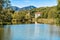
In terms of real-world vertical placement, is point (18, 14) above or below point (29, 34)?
above

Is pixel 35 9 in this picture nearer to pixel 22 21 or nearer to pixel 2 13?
pixel 22 21

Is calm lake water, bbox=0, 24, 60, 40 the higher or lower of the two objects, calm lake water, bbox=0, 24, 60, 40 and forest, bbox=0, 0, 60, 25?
the lower

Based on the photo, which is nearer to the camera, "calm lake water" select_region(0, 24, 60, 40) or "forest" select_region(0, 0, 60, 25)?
"calm lake water" select_region(0, 24, 60, 40)

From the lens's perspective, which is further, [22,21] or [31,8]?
[31,8]

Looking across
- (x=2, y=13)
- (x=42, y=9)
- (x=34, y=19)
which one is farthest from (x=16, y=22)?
(x=2, y=13)

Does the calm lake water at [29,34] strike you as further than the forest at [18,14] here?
No

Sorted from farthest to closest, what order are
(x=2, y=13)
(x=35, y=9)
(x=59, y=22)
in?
(x=35, y=9) < (x=2, y=13) < (x=59, y=22)

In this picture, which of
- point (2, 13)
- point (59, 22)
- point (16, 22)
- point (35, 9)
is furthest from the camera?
point (35, 9)

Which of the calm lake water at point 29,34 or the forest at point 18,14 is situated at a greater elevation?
the forest at point 18,14

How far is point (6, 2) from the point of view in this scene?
661 inches

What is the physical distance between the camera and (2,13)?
16188mm

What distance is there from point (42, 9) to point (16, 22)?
3.81 m

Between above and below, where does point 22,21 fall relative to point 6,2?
below

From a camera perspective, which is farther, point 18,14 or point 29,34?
point 18,14
